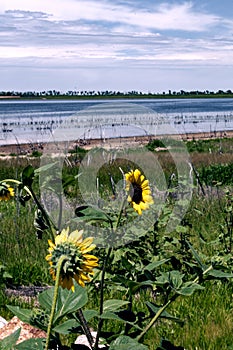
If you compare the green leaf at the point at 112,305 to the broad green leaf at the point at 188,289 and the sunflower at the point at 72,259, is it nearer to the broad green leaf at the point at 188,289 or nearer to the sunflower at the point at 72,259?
the broad green leaf at the point at 188,289

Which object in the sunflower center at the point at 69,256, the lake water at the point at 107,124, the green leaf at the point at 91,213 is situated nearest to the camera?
the sunflower center at the point at 69,256

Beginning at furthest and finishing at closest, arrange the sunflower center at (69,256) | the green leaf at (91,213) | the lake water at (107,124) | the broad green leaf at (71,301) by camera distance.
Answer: the lake water at (107,124)
the green leaf at (91,213)
the broad green leaf at (71,301)
the sunflower center at (69,256)

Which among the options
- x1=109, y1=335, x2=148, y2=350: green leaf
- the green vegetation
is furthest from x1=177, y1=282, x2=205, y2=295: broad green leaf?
x1=109, y1=335, x2=148, y2=350: green leaf

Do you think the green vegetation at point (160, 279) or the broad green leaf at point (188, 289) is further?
the green vegetation at point (160, 279)

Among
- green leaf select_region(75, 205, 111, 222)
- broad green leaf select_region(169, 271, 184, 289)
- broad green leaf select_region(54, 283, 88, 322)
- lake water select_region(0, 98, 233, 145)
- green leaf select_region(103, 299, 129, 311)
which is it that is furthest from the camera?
lake water select_region(0, 98, 233, 145)

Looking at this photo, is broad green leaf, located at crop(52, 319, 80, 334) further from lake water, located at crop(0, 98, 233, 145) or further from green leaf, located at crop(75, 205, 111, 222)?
lake water, located at crop(0, 98, 233, 145)

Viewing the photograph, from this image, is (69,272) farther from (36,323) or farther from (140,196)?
(140,196)

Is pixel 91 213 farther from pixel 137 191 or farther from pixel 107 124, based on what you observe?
pixel 107 124

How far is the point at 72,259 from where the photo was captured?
170 cm

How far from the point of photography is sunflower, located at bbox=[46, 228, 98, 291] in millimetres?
1696

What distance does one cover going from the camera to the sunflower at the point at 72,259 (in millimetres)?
1696

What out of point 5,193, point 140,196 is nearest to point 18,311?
point 5,193

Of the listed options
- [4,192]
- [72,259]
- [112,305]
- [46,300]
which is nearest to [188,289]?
[112,305]

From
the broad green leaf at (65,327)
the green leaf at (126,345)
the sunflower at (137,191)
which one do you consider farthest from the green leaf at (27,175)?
the green leaf at (126,345)
